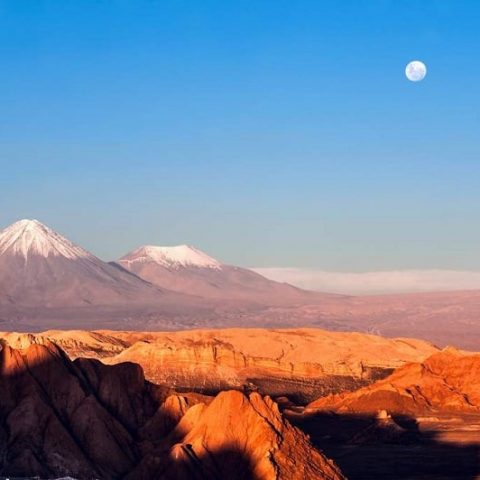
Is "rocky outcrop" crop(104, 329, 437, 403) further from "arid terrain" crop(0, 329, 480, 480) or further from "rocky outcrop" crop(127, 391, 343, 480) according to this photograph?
"rocky outcrop" crop(127, 391, 343, 480)

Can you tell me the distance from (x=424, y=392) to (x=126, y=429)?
35131mm

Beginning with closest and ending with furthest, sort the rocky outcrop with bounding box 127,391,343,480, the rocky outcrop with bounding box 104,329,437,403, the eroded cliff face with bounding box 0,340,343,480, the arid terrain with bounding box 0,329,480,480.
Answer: the rocky outcrop with bounding box 127,391,343,480
the eroded cliff face with bounding box 0,340,343,480
the arid terrain with bounding box 0,329,480,480
the rocky outcrop with bounding box 104,329,437,403

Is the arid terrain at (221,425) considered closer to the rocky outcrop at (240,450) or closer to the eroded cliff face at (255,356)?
the rocky outcrop at (240,450)

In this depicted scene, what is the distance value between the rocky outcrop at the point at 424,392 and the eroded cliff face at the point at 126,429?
2167 cm

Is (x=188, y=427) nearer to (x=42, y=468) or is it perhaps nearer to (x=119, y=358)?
(x=42, y=468)

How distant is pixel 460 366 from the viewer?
91062 mm

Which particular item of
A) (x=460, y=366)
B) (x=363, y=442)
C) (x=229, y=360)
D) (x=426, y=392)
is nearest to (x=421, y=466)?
(x=363, y=442)

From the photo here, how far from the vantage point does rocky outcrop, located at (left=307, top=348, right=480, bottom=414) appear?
79.3 meters

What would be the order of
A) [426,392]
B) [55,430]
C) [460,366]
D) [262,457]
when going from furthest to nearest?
[460,366], [426,392], [55,430], [262,457]

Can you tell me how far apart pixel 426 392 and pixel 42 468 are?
4200 centimetres

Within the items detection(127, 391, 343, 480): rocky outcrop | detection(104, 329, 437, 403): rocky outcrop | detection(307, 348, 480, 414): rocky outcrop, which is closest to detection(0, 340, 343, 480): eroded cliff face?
detection(127, 391, 343, 480): rocky outcrop

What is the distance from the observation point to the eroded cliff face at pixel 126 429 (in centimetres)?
4547

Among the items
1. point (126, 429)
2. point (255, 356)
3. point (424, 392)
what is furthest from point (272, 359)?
point (126, 429)

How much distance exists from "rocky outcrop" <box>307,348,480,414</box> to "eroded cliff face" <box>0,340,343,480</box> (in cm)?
2167
